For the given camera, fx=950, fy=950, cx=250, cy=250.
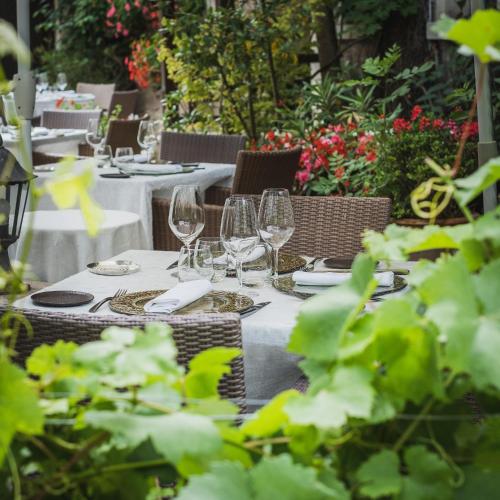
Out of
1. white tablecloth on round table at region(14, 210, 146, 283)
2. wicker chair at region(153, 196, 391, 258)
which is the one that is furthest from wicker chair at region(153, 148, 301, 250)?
wicker chair at region(153, 196, 391, 258)

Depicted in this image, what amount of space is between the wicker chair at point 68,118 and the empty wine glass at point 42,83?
173cm

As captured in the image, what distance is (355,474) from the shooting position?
0.65 metres

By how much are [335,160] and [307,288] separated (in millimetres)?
3124

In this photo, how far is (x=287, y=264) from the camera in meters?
2.62

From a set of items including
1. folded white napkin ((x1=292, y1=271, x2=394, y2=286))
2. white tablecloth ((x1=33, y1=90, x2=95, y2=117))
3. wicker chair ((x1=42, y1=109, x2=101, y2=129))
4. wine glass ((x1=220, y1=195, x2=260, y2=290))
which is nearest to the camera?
folded white napkin ((x1=292, y1=271, x2=394, y2=286))

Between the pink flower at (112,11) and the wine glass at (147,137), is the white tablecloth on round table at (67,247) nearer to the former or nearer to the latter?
the wine glass at (147,137)

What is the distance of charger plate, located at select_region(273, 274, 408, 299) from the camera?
2193mm

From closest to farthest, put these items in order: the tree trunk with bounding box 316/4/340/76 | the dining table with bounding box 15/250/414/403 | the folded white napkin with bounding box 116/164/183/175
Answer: the dining table with bounding box 15/250/414/403
the folded white napkin with bounding box 116/164/183/175
the tree trunk with bounding box 316/4/340/76

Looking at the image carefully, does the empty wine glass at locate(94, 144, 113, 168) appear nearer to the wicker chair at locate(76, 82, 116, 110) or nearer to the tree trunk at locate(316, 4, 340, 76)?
the tree trunk at locate(316, 4, 340, 76)

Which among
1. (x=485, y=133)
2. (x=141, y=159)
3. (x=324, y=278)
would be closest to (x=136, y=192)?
(x=141, y=159)

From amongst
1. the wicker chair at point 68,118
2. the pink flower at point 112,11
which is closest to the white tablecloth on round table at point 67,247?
the wicker chair at point 68,118

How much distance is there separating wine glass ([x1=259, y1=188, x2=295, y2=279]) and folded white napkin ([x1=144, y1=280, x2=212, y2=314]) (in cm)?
30

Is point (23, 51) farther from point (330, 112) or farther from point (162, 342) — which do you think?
point (330, 112)

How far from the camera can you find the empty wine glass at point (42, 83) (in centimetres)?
1000
